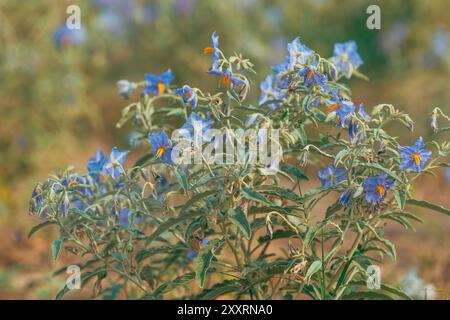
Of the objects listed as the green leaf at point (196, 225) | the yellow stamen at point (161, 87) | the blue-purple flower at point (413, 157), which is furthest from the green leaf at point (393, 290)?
the yellow stamen at point (161, 87)

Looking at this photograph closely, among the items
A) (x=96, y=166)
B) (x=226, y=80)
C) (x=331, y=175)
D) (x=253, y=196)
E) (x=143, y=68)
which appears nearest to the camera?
(x=253, y=196)

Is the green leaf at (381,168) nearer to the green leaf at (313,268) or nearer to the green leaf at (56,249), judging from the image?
the green leaf at (313,268)

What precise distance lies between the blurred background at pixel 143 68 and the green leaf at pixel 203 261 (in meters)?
1.47

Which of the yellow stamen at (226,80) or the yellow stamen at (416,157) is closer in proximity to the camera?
the yellow stamen at (416,157)

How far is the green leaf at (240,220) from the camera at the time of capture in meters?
2.31

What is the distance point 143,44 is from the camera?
742 cm

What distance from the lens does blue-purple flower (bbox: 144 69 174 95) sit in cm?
294

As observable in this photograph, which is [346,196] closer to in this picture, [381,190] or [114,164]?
[381,190]

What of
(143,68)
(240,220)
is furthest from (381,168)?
(143,68)

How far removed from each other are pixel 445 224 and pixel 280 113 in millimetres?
2843

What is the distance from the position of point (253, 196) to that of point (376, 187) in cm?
38

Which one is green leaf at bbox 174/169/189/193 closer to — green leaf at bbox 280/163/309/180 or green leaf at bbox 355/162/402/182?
green leaf at bbox 280/163/309/180

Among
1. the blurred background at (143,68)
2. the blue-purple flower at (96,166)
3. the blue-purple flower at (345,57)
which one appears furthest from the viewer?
the blurred background at (143,68)

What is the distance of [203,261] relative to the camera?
240cm
